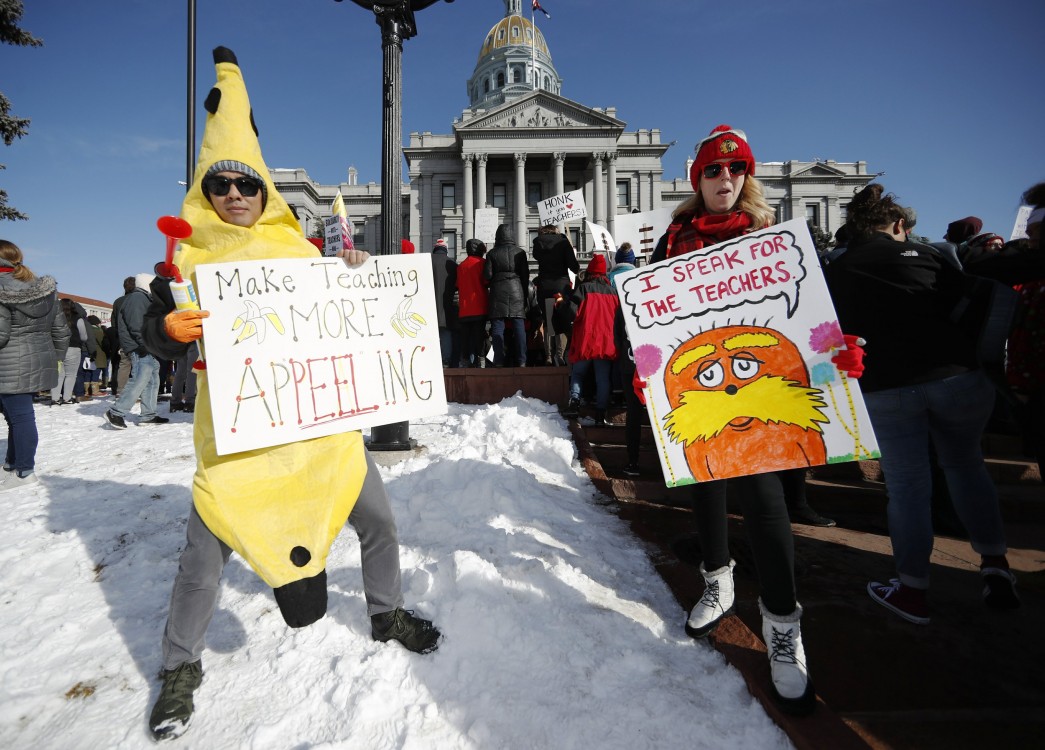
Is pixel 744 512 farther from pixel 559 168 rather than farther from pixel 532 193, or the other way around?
pixel 532 193

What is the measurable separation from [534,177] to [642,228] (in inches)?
1552

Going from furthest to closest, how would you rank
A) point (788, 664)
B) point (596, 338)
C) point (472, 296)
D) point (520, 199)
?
point (520, 199) → point (472, 296) → point (596, 338) → point (788, 664)

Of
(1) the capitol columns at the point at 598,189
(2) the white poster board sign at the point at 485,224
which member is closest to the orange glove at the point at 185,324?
(2) the white poster board sign at the point at 485,224

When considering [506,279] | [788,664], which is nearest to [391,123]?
[506,279]

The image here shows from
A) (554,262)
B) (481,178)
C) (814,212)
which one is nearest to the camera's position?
(554,262)

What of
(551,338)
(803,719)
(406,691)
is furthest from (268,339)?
(551,338)

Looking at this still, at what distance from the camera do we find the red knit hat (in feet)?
6.86

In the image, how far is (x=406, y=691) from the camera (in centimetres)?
187

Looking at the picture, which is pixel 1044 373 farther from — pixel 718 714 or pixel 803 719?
pixel 718 714

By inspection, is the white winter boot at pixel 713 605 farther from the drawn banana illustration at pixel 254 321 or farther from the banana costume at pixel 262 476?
the drawn banana illustration at pixel 254 321

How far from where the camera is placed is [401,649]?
2.06m

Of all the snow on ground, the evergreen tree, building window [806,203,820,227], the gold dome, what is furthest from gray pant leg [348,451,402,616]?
the gold dome

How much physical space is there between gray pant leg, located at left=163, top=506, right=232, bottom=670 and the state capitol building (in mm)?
38302

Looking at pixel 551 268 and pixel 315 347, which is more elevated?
pixel 551 268
